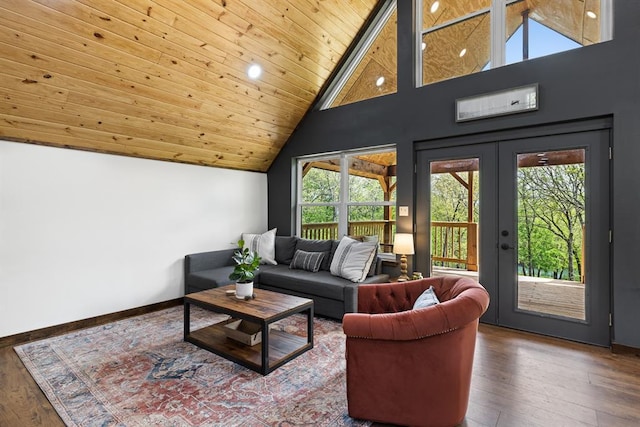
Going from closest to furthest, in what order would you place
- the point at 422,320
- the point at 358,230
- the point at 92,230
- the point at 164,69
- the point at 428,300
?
1. the point at 422,320
2. the point at 428,300
3. the point at 164,69
4. the point at 92,230
5. the point at 358,230

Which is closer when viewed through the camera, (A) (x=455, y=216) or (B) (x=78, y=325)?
(B) (x=78, y=325)

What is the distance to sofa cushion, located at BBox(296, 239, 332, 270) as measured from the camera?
4.40 metres

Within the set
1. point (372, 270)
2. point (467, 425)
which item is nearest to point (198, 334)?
point (372, 270)

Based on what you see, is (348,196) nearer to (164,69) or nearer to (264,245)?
(264,245)

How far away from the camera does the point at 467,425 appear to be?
1.92 metres

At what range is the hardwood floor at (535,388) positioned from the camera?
6.52 ft

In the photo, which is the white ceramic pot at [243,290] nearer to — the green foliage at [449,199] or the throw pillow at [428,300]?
the throw pillow at [428,300]

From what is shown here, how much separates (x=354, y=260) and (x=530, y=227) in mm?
1893

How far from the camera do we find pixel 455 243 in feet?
12.6

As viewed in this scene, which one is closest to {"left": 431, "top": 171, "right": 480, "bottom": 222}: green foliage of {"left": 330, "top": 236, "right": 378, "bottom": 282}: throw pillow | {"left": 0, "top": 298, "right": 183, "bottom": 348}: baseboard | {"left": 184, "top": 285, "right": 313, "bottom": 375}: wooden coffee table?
{"left": 330, "top": 236, "right": 378, "bottom": 282}: throw pillow

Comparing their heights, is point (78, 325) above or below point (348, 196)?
below

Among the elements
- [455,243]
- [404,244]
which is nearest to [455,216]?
[455,243]

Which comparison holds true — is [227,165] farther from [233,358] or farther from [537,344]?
[537,344]

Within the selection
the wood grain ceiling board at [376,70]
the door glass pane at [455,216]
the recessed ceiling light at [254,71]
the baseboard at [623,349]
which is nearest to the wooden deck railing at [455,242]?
the door glass pane at [455,216]
